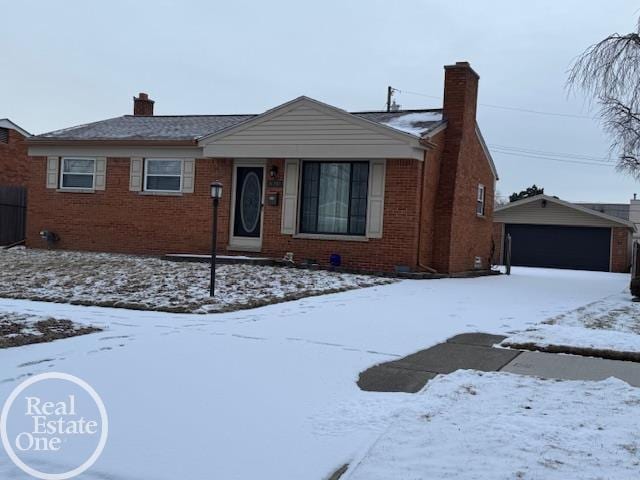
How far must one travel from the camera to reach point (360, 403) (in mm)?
4645

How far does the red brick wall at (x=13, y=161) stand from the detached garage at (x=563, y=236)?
22.2 metres

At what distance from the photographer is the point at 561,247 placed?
103 ft

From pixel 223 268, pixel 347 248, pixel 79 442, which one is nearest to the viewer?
pixel 79 442

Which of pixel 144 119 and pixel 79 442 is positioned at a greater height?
pixel 144 119

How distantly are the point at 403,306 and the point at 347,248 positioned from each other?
537 centimetres

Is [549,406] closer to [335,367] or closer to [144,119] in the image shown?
[335,367]

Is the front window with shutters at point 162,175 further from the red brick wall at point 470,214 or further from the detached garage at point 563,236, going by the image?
the detached garage at point 563,236

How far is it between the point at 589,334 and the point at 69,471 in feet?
19.9

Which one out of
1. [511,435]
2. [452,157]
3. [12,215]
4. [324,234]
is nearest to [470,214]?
[452,157]

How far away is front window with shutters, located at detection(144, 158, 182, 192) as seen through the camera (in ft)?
55.5

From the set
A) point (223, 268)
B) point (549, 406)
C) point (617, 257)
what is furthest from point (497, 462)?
point (617, 257)

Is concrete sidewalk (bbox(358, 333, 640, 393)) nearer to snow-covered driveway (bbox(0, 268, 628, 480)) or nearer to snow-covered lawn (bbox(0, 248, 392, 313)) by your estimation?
snow-covered driveway (bbox(0, 268, 628, 480))

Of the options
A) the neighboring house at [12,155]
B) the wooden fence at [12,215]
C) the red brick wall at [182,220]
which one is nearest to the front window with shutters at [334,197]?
the red brick wall at [182,220]

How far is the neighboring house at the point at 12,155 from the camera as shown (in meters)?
25.1
